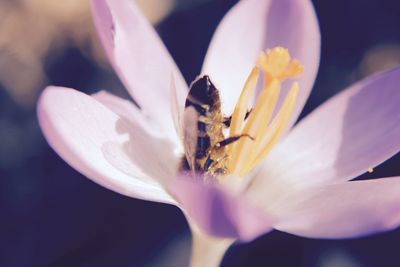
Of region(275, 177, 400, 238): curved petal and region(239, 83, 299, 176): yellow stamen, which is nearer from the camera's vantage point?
region(275, 177, 400, 238): curved petal

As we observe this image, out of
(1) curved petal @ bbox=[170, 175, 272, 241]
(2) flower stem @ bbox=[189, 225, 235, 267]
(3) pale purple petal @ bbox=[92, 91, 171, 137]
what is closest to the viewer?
(1) curved petal @ bbox=[170, 175, 272, 241]

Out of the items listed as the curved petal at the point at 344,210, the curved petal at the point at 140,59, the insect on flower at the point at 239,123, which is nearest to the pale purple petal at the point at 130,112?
the curved petal at the point at 140,59

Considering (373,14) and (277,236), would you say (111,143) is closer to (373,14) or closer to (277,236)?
(277,236)

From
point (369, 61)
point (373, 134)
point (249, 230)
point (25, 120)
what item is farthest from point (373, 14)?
point (249, 230)

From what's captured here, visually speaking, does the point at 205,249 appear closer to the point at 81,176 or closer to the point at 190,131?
the point at 190,131

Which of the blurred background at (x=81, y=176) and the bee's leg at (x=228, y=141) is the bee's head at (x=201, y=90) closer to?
the bee's leg at (x=228, y=141)

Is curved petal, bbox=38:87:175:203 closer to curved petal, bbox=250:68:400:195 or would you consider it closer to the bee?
the bee

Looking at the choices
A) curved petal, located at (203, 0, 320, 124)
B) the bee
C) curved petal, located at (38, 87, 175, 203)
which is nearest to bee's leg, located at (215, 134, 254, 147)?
the bee
